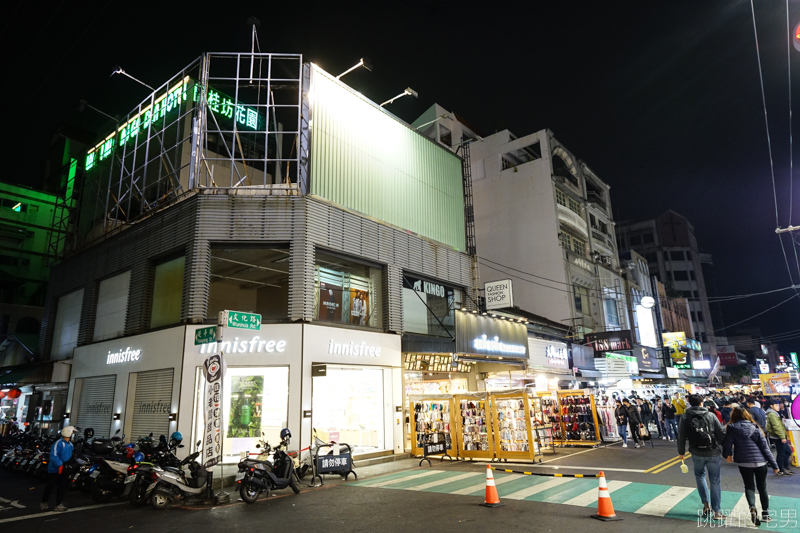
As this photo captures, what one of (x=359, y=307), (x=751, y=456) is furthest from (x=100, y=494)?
(x=751, y=456)

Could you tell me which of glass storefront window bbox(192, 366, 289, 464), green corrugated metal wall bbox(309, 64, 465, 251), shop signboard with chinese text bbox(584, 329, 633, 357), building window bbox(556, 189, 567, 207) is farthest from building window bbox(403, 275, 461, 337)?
building window bbox(556, 189, 567, 207)

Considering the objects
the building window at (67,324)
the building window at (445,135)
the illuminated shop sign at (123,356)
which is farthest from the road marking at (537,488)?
the building window at (445,135)

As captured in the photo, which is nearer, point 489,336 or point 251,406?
point 251,406

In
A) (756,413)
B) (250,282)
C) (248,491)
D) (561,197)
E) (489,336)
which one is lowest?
(248,491)

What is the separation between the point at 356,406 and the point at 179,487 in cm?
893

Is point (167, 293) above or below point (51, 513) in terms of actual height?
above

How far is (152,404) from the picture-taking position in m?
16.1

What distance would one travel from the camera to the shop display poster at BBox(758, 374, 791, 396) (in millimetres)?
29172

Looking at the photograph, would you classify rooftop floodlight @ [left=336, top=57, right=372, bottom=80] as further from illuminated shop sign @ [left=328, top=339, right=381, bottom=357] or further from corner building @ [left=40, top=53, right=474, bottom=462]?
illuminated shop sign @ [left=328, top=339, right=381, bottom=357]

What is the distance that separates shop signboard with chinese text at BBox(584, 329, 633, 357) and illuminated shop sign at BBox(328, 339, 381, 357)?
19.6 meters

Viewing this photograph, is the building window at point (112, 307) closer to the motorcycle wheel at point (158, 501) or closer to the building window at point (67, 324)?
the building window at point (67, 324)

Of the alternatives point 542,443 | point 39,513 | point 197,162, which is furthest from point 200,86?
point 542,443

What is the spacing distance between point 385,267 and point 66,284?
16812 mm

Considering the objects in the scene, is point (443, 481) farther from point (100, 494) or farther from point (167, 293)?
point (167, 293)
